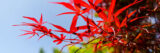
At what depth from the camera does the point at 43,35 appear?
58 centimetres

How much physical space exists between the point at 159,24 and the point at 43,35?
440 mm

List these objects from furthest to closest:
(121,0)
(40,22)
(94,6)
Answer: (121,0)
(40,22)
(94,6)

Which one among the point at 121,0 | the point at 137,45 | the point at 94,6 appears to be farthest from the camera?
the point at 121,0

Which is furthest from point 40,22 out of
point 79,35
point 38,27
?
point 79,35

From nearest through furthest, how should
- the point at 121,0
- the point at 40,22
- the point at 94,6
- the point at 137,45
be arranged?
1. the point at 94,6
2. the point at 40,22
3. the point at 137,45
4. the point at 121,0

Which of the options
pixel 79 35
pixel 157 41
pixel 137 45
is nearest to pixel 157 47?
pixel 157 41

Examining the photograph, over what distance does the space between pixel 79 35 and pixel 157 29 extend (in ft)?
1.22

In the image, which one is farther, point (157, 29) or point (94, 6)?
point (157, 29)

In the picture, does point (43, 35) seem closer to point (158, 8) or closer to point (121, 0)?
point (158, 8)

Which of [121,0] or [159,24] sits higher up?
[121,0]

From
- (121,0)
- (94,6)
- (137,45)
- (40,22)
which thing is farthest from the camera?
(121,0)

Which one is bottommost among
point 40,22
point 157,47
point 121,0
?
point 157,47

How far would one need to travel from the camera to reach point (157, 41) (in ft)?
2.55

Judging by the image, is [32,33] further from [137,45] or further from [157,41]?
[157,41]
